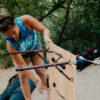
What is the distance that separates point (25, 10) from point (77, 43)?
5.82ft

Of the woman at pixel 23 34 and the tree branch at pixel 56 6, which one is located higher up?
the tree branch at pixel 56 6

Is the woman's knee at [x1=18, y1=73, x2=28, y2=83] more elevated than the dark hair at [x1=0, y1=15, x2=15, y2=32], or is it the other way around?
the dark hair at [x1=0, y1=15, x2=15, y2=32]

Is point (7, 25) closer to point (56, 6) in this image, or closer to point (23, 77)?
point (23, 77)

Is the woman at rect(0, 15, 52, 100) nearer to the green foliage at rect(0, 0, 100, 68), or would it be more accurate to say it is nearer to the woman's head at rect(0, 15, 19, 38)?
the woman's head at rect(0, 15, 19, 38)

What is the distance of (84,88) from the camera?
339 cm

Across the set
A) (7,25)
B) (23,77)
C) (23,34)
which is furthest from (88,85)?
(7,25)

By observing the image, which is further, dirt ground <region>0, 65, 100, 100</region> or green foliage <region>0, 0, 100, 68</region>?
green foliage <region>0, 0, 100, 68</region>

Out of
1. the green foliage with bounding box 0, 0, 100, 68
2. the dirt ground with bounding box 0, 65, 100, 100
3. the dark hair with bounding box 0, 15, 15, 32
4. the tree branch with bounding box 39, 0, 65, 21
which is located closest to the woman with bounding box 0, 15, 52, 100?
the dark hair with bounding box 0, 15, 15, 32

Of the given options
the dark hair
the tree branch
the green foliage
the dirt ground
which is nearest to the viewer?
the dark hair

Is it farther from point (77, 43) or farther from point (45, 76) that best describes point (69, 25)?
point (45, 76)

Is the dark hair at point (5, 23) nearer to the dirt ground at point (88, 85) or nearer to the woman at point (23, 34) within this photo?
the woman at point (23, 34)

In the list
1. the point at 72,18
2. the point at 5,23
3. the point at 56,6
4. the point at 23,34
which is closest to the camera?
the point at 5,23

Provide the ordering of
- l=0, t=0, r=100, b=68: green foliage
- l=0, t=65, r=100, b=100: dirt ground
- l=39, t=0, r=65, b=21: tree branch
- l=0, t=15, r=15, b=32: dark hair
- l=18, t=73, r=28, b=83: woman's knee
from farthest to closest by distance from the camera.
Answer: l=39, t=0, r=65, b=21: tree branch
l=0, t=0, r=100, b=68: green foliage
l=0, t=65, r=100, b=100: dirt ground
l=18, t=73, r=28, b=83: woman's knee
l=0, t=15, r=15, b=32: dark hair

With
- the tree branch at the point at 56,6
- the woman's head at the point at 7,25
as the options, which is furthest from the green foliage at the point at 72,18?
the woman's head at the point at 7,25
